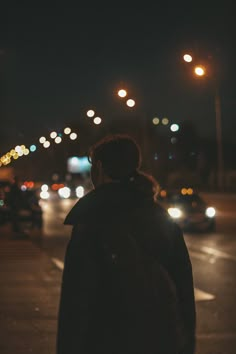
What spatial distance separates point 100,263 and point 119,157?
0.49 metres

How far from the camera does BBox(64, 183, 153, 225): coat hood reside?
3.51 metres

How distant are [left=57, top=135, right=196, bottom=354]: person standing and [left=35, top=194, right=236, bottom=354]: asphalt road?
449 centimetres

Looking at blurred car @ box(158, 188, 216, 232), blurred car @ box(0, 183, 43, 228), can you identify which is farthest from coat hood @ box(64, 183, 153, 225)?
blurred car @ box(0, 183, 43, 228)

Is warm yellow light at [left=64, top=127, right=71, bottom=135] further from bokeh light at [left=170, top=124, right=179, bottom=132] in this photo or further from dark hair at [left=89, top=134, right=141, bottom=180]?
dark hair at [left=89, top=134, right=141, bottom=180]

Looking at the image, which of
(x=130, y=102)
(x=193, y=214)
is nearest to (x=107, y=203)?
(x=130, y=102)

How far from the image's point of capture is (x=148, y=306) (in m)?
3.44

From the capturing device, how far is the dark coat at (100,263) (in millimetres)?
3395

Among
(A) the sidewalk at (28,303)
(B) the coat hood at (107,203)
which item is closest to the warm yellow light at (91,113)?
(A) the sidewalk at (28,303)

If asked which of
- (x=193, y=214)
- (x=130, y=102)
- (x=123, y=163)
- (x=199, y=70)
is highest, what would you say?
(x=130, y=102)

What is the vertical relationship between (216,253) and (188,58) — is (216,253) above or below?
below

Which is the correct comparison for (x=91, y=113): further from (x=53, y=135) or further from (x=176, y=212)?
(x=53, y=135)

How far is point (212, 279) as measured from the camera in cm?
1398

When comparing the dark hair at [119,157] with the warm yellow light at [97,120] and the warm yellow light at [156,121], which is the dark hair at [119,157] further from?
the warm yellow light at [156,121]

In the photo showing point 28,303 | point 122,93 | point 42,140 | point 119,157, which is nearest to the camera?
point 119,157
